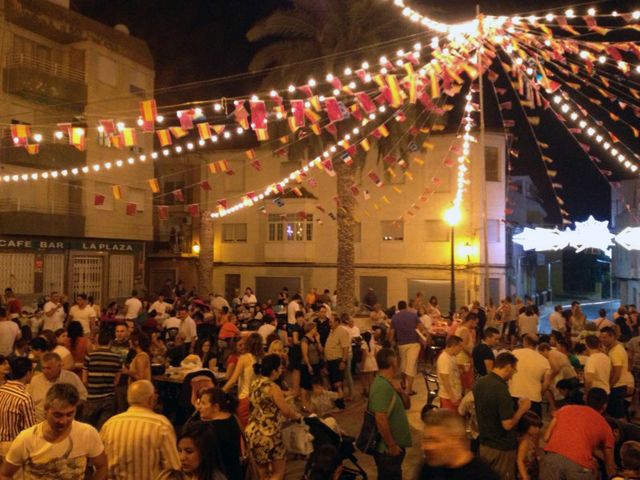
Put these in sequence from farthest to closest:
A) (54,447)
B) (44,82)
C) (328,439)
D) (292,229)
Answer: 1. (292,229)
2. (44,82)
3. (328,439)
4. (54,447)

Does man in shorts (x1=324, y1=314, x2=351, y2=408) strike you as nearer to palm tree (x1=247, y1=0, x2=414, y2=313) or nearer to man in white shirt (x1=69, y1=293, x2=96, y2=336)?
man in white shirt (x1=69, y1=293, x2=96, y2=336)

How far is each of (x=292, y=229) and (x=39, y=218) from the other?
12793 millimetres

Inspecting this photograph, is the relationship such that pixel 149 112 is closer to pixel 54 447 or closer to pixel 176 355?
pixel 176 355

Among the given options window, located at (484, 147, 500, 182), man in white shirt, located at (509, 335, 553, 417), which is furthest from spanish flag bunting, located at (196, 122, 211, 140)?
window, located at (484, 147, 500, 182)

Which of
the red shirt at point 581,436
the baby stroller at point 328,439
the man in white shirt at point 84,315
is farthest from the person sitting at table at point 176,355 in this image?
the red shirt at point 581,436

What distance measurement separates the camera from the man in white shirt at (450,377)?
7582 millimetres

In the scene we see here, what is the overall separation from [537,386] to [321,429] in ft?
9.33

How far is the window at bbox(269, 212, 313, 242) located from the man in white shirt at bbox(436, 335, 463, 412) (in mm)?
23880

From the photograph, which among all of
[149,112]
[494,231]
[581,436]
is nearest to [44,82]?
[149,112]

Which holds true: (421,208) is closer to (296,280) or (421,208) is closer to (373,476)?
(296,280)

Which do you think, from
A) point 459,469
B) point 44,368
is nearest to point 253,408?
point 44,368

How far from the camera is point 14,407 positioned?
4.93 metres

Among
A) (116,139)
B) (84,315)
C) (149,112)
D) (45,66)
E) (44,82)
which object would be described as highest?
(45,66)

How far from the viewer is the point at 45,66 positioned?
25.2m
